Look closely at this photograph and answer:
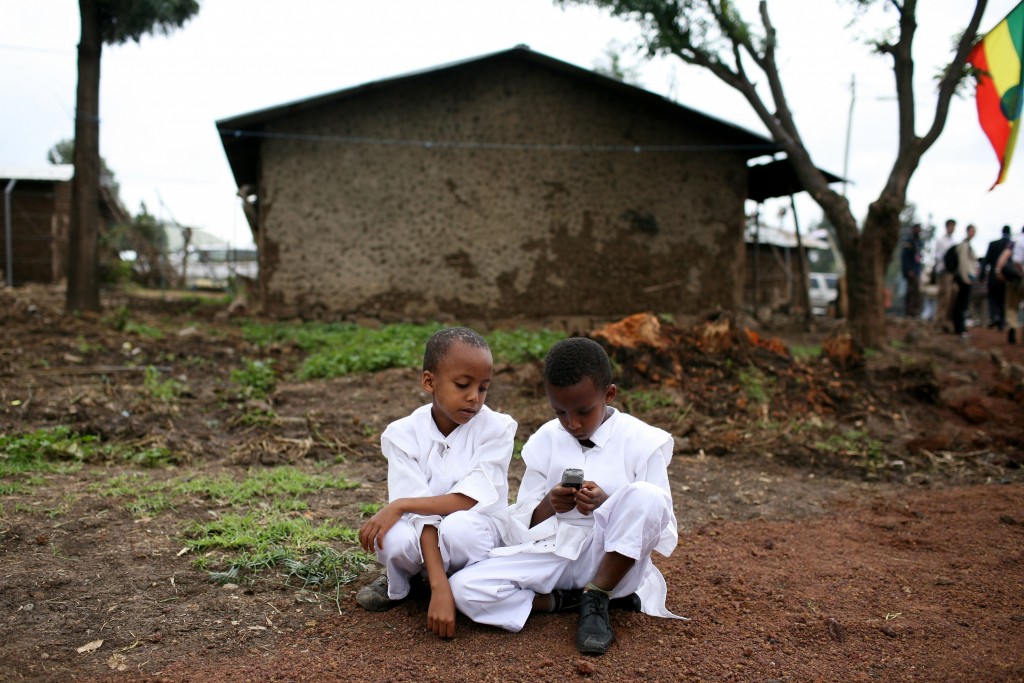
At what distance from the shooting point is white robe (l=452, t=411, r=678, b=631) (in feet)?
8.62

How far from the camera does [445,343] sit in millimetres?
2820

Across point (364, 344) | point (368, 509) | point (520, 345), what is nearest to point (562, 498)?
point (368, 509)

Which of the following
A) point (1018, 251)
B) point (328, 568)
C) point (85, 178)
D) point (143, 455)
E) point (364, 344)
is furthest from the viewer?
point (85, 178)

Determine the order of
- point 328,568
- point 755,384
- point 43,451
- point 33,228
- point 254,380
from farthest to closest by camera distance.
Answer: point 33,228
point 254,380
point 755,384
point 43,451
point 328,568

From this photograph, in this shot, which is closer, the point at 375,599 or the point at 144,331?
the point at 375,599

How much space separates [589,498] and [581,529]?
0.19 meters

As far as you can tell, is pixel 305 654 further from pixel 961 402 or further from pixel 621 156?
pixel 621 156

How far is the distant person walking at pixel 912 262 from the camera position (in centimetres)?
1605

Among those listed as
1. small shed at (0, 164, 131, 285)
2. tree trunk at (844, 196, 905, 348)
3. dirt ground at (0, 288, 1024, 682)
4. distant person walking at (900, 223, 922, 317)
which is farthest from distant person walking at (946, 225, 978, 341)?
small shed at (0, 164, 131, 285)

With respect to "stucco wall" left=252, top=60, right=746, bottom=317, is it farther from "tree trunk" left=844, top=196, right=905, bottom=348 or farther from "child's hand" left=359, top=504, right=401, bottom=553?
"child's hand" left=359, top=504, right=401, bottom=553

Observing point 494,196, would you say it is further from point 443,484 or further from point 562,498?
point 562,498

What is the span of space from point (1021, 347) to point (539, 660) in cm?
1170

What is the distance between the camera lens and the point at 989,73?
693 centimetres

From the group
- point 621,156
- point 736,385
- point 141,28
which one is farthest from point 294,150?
point 736,385
